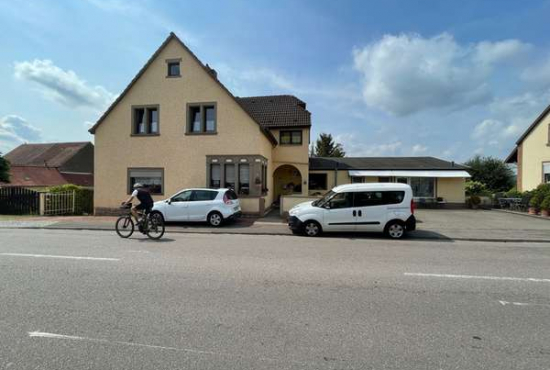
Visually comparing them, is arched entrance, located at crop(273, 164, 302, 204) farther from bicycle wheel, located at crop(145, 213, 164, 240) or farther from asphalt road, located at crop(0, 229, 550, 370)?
asphalt road, located at crop(0, 229, 550, 370)

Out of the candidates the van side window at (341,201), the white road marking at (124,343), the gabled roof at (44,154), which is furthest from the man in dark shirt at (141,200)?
the gabled roof at (44,154)

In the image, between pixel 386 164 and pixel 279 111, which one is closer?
pixel 279 111

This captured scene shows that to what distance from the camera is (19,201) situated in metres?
16.8

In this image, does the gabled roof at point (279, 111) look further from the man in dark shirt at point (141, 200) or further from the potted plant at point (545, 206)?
the potted plant at point (545, 206)

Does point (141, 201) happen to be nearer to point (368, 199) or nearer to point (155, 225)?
point (155, 225)

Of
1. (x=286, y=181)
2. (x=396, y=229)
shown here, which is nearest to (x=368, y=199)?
(x=396, y=229)

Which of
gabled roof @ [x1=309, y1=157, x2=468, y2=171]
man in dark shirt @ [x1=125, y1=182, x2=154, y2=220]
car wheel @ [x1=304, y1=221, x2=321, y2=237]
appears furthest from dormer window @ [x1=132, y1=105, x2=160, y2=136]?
gabled roof @ [x1=309, y1=157, x2=468, y2=171]

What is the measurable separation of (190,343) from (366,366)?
6.15ft

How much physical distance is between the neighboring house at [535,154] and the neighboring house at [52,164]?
184ft

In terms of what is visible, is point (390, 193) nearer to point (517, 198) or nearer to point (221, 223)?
point (221, 223)

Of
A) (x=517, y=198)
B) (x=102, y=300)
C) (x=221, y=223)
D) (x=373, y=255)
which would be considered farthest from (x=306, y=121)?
(x=102, y=300)

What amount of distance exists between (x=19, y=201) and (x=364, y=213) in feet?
64.3

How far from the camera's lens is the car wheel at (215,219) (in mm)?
12281

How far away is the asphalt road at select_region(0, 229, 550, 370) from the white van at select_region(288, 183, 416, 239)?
276 centimetres
